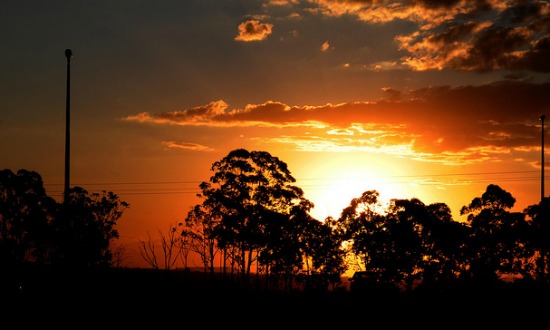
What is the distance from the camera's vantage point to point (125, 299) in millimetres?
58188

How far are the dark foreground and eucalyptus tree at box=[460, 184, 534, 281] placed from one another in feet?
44.9

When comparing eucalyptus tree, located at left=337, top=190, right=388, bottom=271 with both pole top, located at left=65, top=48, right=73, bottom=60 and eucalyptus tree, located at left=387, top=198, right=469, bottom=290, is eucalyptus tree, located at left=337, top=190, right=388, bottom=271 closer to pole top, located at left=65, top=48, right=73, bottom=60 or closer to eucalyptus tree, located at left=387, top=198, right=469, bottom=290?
eucalyptus tree, located at left=387, top=198, right=469, bottom=290

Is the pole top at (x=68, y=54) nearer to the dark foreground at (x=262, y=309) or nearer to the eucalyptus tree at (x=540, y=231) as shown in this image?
the dark foreground at (x=262, y=309)

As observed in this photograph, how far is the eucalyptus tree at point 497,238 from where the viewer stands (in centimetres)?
7919

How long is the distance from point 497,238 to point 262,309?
39.1m

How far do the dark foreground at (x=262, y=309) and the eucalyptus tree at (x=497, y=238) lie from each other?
44.9ft

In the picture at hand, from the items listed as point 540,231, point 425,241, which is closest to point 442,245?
point 425,241

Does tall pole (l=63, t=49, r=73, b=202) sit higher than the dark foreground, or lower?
higher

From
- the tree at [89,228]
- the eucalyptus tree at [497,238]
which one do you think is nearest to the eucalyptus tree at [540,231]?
the eucalyptus tree at [497,238]

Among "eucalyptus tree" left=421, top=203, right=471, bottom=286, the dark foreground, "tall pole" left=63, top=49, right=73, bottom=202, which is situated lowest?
the dark foreground

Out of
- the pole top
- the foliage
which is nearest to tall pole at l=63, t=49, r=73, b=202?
the pole top

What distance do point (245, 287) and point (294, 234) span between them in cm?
1062

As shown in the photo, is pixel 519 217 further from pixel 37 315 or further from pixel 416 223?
pixel 37 315

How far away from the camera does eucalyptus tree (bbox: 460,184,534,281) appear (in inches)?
3118
